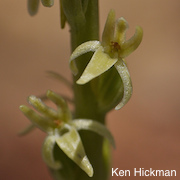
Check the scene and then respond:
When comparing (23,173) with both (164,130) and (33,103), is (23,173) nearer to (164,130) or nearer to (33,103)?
(164,130)

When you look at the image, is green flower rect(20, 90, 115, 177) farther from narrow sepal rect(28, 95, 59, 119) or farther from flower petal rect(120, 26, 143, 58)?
flower petal rect(120, 26, 143, 58)

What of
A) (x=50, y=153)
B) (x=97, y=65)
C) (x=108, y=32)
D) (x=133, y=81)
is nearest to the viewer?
Result: (x=97, y=65)

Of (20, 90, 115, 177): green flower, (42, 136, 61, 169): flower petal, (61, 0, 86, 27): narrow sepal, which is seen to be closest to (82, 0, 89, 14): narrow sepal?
(61, 0, 86, 27): narrow sepal

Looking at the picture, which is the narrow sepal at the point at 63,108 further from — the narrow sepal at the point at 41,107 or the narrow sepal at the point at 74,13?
the narrow sepal at the point at 74,13

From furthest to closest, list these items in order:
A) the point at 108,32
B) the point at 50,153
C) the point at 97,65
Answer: the point at 50,153, the point at 108,32, the point at 97,65

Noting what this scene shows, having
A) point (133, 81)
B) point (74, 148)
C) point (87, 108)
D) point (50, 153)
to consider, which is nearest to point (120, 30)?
point (87, 108)

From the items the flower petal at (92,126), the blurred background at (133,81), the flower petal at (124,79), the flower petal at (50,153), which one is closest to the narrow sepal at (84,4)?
the flower petal at (124,79)

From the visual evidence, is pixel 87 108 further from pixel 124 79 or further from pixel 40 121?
pixel 124 79
